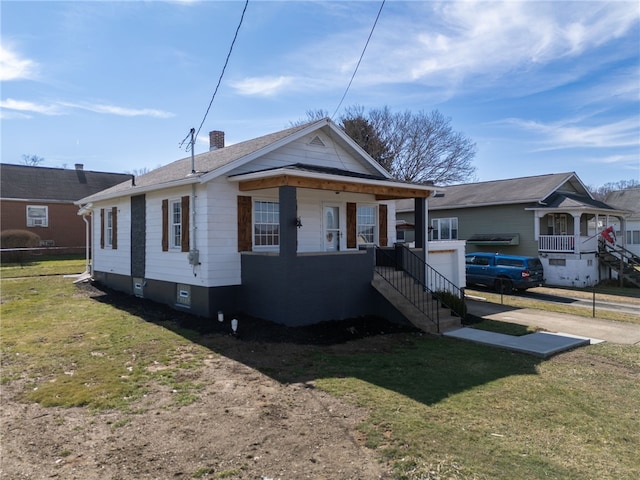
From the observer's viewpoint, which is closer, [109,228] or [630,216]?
[109,228]

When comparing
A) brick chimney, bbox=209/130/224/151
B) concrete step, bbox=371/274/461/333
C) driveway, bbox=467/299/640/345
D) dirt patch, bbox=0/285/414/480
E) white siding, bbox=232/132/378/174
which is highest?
brick chimney, bbox=209/130/224/151

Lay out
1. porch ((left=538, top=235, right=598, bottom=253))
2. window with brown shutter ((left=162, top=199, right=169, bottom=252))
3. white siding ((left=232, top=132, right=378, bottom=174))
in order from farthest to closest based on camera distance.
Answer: porch ((left=538, top=235, right=598, bottom=253)) < window with brown shutter ((left=162, top=199, right=169, bottom=252)) < white siding ((left=232, top=132, right=378, bottom=174))

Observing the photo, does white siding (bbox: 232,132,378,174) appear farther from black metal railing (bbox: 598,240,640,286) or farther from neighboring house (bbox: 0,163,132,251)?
neighboring house (bbox: 0,163,132,251)

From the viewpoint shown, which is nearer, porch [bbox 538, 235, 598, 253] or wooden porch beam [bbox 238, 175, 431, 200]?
wooden porch beam [bbox 238, 175, 431, 200]

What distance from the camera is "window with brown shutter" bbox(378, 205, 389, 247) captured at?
1447cm

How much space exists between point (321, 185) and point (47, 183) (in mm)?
28743

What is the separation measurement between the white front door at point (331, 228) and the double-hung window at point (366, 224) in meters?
0.87

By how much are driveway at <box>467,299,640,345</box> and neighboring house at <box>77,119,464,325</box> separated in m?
3.80

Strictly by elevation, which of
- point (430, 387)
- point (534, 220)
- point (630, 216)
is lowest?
point (430, 387)

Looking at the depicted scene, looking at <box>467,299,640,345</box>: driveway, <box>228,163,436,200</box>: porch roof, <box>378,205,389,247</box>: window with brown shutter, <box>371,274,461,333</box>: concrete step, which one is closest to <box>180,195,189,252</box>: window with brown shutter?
<box>228,163,436,200</box>: porch roof

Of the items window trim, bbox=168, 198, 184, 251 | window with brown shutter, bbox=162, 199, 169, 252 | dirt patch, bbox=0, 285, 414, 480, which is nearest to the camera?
dirt patch, bbox=0, 285, 414, 480

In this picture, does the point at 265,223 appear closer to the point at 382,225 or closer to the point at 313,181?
the point at 313,181

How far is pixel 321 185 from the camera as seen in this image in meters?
10.5

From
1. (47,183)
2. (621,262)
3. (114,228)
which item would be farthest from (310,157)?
(47,183)
